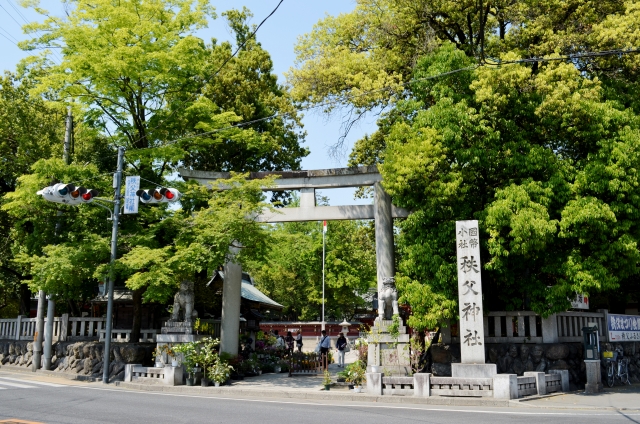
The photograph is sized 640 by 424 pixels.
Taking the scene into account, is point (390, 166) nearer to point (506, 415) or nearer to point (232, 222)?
point (232, 222)

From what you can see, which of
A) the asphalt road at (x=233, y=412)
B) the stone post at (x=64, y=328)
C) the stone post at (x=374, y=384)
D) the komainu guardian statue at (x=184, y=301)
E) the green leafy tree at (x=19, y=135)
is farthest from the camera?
the green leafy tree at (x=19, y=135)

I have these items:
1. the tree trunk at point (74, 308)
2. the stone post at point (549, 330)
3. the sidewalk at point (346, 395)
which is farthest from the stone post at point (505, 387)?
the tree trunk at point (74, 308)

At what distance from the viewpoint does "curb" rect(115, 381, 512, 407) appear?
40.7ft

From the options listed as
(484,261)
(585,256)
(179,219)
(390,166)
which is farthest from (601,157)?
(179,219)

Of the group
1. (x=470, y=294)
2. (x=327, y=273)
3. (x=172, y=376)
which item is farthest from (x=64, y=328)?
(x=327, y=273)

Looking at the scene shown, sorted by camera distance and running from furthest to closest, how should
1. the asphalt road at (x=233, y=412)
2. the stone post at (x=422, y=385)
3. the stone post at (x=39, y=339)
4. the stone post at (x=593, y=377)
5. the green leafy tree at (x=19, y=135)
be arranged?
1. the green leafy tree at (x=19, y=135)
2. the stone post at (x=39, y=339)
3. the stone post at (x=593, y=377)
4. the stone post at (x=422, y=385)
5. the asphalt road at (x=233, y=412)

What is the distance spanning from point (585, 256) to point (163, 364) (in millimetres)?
12763

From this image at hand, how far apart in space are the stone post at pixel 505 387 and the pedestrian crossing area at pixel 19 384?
1200cm

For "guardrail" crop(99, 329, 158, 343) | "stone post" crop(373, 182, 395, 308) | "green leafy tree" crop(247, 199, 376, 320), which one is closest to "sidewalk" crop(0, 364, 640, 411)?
"guardrail" crop(99, 329, 158, 343)

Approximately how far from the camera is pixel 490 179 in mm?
16453

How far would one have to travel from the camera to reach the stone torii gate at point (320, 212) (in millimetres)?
18594

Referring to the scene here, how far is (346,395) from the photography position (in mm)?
13719

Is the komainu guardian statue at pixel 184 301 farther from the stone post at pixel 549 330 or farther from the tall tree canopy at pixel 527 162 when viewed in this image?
the stone post at pixel 549 330

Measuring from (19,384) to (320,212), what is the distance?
10677 mm
